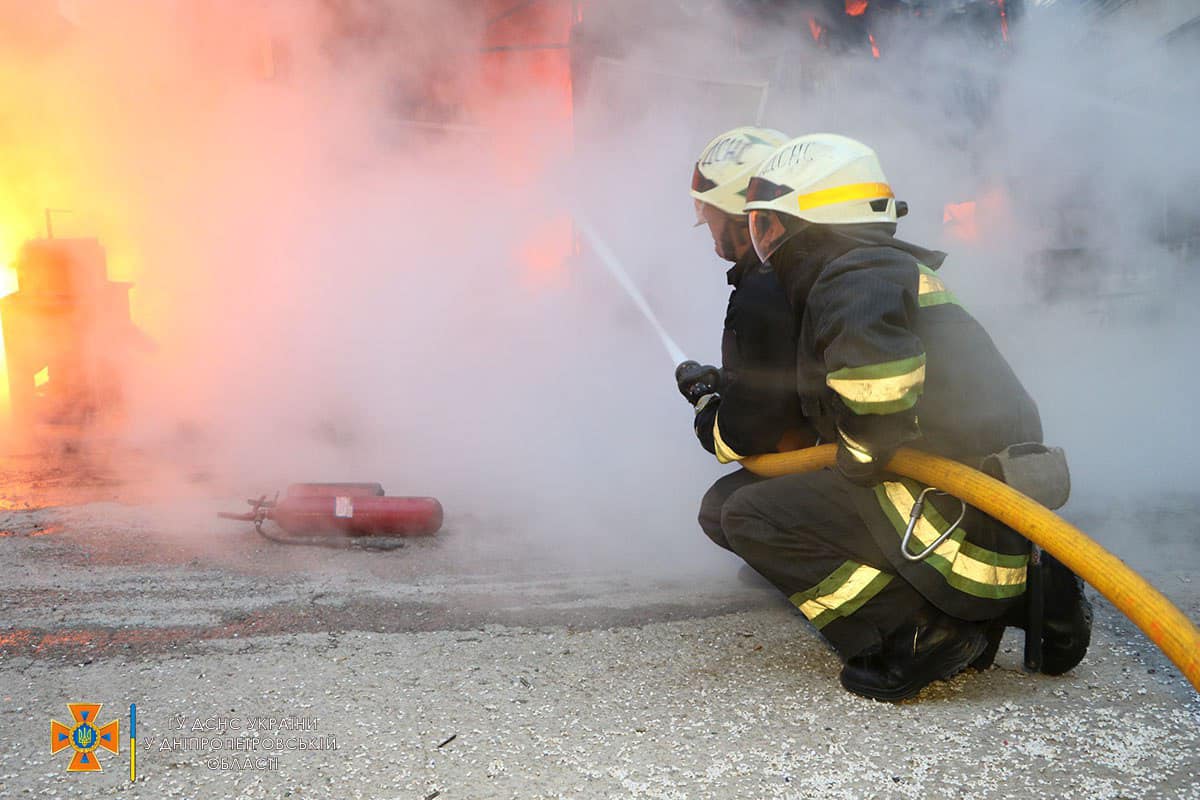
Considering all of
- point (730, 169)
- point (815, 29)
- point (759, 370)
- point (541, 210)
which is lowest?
point (759, 370)

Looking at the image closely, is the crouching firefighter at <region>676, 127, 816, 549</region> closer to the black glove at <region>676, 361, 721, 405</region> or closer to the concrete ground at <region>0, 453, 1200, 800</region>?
the black glove at <region>676, 361, 721, 405</region>

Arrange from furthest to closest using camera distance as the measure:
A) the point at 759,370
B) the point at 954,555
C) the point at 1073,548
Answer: the point at 759,370 → the point at 954,555 → the point at 1073,548

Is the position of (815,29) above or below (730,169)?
above

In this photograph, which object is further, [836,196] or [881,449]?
[836,196]

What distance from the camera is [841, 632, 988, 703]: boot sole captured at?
84.9 inches

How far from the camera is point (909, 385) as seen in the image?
76.6 inches

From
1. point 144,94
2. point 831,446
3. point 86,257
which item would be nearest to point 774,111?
point 831,446

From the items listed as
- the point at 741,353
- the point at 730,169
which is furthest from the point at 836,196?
the point at 730,169

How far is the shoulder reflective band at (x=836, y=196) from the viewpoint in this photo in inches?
86.4

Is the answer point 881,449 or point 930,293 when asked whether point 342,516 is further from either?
point 930,293

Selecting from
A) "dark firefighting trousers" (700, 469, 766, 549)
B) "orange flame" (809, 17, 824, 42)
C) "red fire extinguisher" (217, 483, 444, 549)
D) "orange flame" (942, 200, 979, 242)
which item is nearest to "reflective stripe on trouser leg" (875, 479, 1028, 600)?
"dark firefighting trousers" (700, 469, 766, 549)

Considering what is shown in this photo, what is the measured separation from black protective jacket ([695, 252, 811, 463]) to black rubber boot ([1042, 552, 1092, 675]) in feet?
2.39

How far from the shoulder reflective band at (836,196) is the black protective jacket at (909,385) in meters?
0.07

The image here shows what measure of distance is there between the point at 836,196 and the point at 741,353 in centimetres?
48
